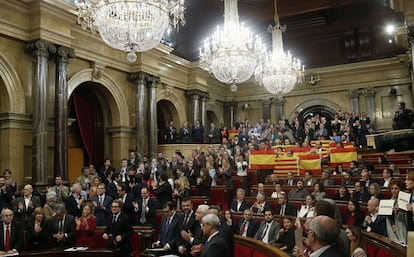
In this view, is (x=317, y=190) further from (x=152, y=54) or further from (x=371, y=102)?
(x=371, y=102)

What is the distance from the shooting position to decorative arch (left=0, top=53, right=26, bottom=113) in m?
9.09

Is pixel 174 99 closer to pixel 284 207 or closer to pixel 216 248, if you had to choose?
pixel 284 207

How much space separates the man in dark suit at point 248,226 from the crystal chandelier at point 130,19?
2.93 m

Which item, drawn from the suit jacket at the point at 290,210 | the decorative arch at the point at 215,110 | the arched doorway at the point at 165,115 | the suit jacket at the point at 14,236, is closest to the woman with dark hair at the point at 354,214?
the suit jacket at the point at 290,210

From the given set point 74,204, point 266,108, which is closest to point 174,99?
point 266,108

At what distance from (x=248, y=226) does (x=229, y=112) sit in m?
14.3

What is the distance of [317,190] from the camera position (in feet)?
21.8

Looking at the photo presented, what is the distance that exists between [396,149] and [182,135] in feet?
22.7

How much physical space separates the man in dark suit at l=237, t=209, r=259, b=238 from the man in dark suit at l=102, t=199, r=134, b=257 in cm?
164

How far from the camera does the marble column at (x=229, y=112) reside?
19.4 meters

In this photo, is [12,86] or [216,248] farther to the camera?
[12,86]

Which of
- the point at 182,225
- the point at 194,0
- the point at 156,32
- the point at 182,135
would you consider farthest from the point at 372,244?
the point at 194,0

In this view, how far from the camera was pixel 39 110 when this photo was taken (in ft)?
30.5

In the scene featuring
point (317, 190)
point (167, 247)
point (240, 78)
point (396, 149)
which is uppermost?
point (240, 78)
